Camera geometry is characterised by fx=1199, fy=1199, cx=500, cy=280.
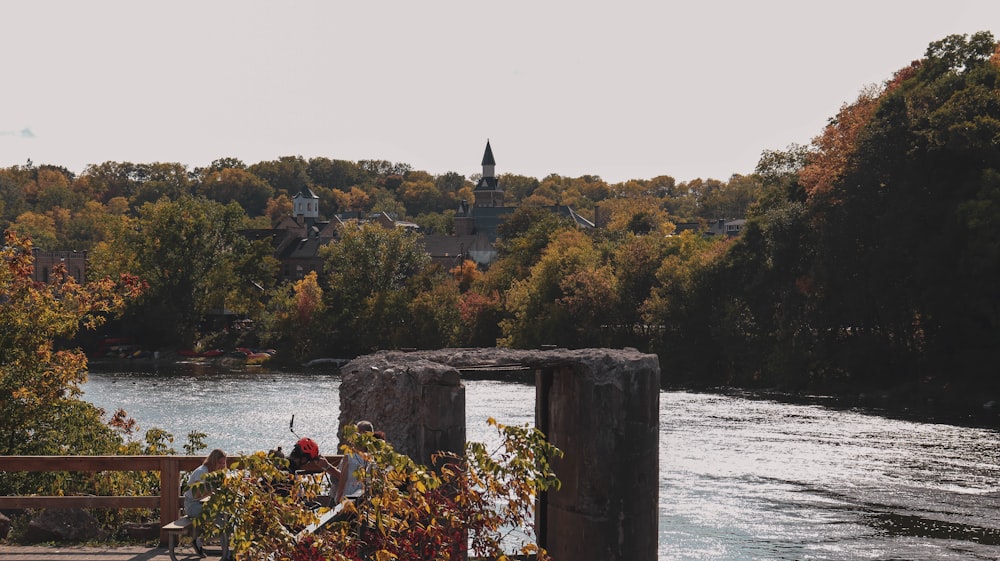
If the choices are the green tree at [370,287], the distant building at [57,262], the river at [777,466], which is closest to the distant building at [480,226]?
the green tree at [370,287]

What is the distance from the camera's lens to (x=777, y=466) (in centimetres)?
3341

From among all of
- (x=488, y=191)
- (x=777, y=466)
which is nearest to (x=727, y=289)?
(x=777, y=466)

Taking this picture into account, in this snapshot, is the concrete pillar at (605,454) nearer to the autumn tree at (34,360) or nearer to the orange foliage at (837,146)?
the autumn tree at (34,360)

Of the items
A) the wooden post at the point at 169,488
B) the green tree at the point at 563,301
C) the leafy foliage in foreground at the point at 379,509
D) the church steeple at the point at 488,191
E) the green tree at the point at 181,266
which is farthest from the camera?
the church steeple at the point at 488,191

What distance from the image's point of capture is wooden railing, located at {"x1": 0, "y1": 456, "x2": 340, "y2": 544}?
13.0 metres

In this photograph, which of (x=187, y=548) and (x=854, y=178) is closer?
(x=187, y=548)

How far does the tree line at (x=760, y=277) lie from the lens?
166ft

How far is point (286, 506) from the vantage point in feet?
25.4

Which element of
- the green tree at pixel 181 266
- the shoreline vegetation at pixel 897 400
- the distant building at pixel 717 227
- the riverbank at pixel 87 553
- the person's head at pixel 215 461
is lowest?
the shoreline vegetation at pixel 897 400

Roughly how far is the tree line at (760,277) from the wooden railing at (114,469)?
135 ft

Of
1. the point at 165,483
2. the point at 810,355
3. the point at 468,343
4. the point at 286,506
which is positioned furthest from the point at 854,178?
the point at 286,506

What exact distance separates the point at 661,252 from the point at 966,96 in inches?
998

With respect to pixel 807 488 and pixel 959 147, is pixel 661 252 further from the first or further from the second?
pixel 807 488

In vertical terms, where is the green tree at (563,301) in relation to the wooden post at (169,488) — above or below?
above
